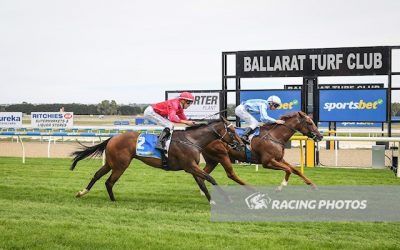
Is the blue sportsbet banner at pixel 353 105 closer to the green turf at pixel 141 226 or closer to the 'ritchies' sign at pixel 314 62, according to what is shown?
the 'ritchies' sign at pixel 314 62

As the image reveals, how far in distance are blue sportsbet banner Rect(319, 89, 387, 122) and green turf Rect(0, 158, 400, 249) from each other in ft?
22.4

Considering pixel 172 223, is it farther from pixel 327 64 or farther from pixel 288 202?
pixel 327 64

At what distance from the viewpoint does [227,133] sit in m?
8.64

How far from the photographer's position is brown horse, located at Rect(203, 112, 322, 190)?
9.53 metres

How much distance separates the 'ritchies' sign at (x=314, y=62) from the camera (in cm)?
1591

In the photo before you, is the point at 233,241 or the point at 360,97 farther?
the point at 360,97

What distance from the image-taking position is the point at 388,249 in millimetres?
5621

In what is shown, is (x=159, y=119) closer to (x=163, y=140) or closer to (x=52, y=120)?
(x=163, y=140)

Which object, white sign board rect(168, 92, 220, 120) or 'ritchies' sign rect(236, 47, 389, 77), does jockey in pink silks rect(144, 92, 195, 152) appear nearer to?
'ritchies' sign rect(236, 47, 389, 77)

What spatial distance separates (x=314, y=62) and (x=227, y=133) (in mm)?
8431

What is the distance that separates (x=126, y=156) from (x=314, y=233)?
3.35 m

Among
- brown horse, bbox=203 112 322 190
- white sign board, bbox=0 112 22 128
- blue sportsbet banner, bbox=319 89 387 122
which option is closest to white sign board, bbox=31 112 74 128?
white sign board, bbox=0 112 22 128

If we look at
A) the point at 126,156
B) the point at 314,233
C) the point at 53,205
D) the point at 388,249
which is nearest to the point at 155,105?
the point at 126,156

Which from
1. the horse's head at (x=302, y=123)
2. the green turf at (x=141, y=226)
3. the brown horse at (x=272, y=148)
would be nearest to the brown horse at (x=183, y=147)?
the green turf at (x=141, y=226)
